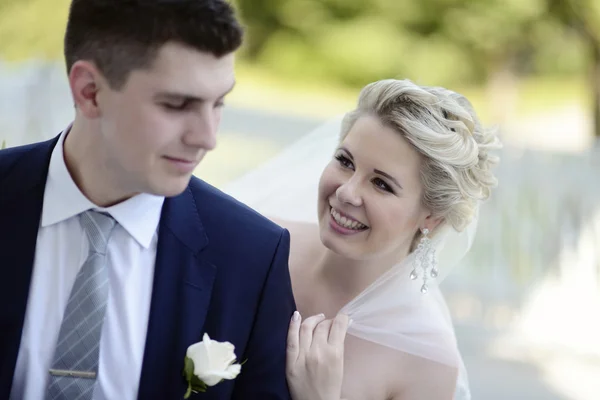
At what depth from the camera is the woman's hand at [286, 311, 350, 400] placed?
8.59 feet

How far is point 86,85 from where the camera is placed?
6.72 feet

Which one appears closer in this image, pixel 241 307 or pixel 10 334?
pixel 10 334

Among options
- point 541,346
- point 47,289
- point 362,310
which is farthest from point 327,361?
point 541,346

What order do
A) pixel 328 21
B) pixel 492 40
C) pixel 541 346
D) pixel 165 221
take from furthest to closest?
pixel 328 21 < pixel 492 40 < pixel 541 346 < pixel 165 221

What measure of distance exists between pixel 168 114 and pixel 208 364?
23.5 inches

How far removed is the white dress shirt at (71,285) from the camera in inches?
86.4

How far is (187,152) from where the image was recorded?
2018 millimetres

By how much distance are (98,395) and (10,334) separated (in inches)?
10.1

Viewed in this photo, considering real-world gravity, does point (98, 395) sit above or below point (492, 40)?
below

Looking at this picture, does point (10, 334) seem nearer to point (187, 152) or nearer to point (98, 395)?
point (98, 395)

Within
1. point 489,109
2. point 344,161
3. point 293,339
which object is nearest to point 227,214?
point 293,339

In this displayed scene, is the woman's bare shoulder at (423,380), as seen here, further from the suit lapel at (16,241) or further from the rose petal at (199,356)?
the suit lapel at (16,241)

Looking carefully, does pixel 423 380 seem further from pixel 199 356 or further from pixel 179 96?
pixel 179 96

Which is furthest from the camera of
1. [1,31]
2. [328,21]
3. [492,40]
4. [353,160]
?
[328,21]
